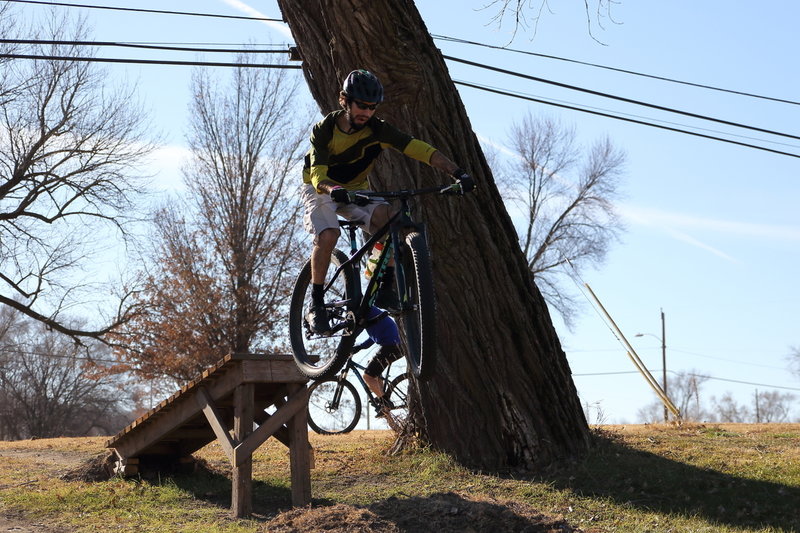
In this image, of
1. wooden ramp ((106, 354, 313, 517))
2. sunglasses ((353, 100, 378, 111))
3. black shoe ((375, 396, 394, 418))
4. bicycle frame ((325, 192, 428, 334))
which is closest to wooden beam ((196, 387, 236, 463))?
wooden ramp ((106, 354, 313, 517))

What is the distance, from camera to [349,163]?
612 cm

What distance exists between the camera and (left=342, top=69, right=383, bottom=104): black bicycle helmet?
5.59 m

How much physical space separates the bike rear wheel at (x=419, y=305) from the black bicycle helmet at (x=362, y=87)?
3.15 ft

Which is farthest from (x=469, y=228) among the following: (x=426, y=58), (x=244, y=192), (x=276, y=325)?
(x=244, y=192)

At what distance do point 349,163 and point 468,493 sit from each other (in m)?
3.66

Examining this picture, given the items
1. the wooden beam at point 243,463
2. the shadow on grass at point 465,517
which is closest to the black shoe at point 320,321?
the shadow on grass at point 465,517

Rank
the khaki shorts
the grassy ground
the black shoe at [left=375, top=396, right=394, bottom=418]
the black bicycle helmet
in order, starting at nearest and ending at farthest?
the black bicycle helmet
the khaki shorts
the grassy ground
the black shoe at [left=375, top=396, right=394, bottom=418]

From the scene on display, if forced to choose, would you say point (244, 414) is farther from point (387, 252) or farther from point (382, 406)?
point (387, 252)

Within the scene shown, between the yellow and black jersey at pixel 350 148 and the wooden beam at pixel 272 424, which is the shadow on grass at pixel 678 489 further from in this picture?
the yellow and black jersey at pixel 350 148

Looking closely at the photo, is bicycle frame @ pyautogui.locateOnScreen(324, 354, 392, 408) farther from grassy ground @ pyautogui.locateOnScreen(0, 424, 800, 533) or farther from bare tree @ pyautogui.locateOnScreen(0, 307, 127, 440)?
bare tree @ pyautogui.locateOnScreen(0, 307, 127, 440)

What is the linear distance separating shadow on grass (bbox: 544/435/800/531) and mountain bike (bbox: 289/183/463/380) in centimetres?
327

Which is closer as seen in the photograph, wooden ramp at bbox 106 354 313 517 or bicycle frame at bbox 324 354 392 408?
wooden ramp at bbox 106 354 313 517

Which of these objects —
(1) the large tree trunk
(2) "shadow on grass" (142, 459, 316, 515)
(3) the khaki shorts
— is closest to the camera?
(3) the khaki shorts

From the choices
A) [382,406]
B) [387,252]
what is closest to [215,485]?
[382,406]
